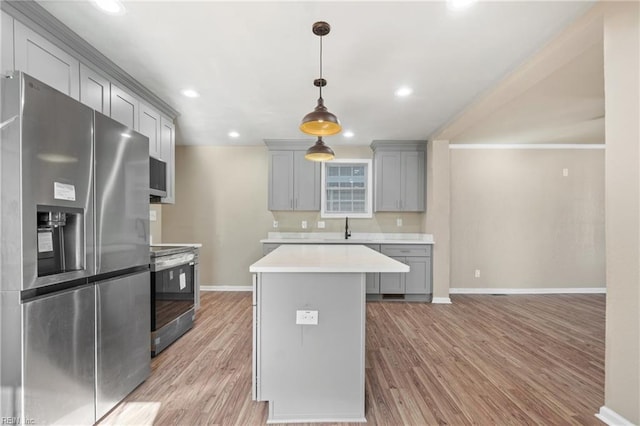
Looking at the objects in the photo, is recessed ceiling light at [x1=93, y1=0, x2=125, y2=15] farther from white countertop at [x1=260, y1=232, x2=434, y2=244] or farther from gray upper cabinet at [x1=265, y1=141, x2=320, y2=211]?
white countertop at [x1=260, y1=232, x2=434, y2=244]

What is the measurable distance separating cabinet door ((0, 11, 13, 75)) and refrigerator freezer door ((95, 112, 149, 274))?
0.50m

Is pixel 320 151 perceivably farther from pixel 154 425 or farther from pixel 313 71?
pixel 154 425

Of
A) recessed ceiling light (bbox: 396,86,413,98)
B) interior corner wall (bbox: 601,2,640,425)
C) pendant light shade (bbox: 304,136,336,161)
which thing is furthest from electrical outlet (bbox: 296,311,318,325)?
recessed ceiling light (bbox: 396,86,413,98)

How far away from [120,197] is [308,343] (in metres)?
1.51

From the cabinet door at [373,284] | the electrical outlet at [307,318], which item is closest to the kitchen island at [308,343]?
the electrical outlet at [307,318]

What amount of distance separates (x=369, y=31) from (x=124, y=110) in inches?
87.6

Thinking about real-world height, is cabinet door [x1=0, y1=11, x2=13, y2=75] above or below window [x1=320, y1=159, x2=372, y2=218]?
above

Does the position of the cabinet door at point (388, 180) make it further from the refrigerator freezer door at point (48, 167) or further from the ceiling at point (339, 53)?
the refrigerator freezer door at point (48, 167)

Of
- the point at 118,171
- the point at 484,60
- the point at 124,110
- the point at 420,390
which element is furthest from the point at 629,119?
the point at 124,110

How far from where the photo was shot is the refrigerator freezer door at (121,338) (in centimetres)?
170

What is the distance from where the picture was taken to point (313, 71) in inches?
97.7

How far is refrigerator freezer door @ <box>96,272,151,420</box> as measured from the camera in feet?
5.58

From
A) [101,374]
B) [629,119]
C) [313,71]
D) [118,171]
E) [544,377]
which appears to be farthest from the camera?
[313,71]

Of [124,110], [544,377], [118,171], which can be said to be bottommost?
[544,377]
